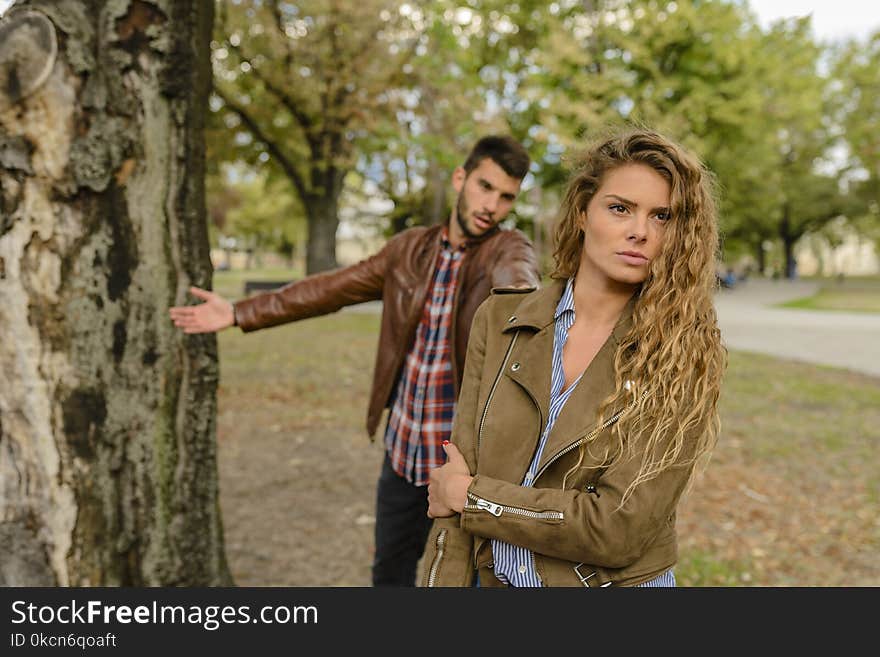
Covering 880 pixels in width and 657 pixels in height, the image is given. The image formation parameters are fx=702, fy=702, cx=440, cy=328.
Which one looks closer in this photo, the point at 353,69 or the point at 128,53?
the point at 128,53

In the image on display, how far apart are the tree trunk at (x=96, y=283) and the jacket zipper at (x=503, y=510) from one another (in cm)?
171

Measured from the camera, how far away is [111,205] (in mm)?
2717

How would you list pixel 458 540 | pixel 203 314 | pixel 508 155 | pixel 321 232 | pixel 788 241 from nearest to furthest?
pixel 458 540, pixel 508 155, pixel 203 314, pixel 321 232, pixel 788 241

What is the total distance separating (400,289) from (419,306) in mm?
138

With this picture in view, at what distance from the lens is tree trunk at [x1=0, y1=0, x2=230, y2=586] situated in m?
2.57

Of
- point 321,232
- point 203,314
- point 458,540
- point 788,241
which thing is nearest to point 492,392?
point 458,540

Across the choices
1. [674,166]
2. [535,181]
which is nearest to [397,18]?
[535,181]

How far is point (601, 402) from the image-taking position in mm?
1708

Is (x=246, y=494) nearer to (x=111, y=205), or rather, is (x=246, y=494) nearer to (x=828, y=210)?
(x=111, y=205)

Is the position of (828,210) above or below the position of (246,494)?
above

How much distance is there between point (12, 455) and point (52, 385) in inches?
11.8

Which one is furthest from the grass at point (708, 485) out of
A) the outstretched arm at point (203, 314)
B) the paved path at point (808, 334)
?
the outstretched arm at point (203, 314)

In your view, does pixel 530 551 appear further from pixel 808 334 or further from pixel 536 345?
pixel 808 334

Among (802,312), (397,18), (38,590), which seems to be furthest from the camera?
(802,312)
